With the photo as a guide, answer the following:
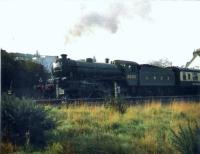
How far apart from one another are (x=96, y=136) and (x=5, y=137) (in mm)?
1655

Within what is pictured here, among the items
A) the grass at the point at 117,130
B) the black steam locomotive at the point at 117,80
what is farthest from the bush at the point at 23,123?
the black steam locomotive at the point at 117,80

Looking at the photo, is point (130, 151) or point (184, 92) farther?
point (184, 92)

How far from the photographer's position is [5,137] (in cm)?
673

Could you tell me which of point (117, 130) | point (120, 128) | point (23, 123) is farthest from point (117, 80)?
point (23, 123)

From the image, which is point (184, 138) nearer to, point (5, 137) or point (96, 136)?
point (96, 136)

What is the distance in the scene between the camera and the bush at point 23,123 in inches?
271

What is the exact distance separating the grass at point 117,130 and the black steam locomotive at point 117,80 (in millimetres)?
5428

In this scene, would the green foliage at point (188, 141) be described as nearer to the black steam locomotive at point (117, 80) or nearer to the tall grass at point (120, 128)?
the tall grass at point (120, 128)

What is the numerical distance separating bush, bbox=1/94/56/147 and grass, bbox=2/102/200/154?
0.93ft

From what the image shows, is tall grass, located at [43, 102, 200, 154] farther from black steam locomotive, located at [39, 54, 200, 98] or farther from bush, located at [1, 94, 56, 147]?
black steam locomotive, located at [39, 54, 200, 98]

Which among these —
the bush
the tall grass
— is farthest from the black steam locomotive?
the bush

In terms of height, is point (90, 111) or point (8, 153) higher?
point (90, 111)

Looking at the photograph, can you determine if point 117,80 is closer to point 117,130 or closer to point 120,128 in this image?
point 120,128

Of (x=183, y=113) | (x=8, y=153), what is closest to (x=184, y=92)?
(x=183, y=113)
